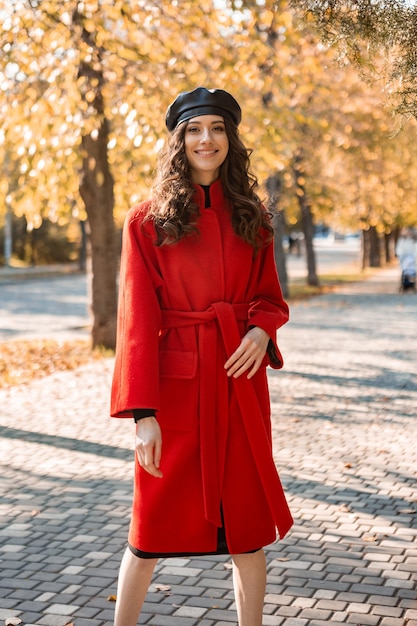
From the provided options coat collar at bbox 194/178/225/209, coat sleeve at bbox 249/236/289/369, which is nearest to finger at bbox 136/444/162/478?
coat sleeve at bbox 249/236/289/369

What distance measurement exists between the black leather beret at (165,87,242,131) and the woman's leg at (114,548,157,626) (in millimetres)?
1513

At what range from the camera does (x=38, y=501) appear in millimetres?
6336

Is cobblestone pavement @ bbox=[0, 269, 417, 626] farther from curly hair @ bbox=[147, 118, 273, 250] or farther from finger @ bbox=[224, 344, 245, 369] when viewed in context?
curly hair @ bbox=[147, 118, 273, 250]

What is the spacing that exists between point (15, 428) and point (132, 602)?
564 centimetres

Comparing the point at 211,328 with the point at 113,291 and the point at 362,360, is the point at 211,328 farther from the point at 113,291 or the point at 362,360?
the point at 113,291

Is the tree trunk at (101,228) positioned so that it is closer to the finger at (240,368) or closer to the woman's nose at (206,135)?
the woman's nose at (206,135)

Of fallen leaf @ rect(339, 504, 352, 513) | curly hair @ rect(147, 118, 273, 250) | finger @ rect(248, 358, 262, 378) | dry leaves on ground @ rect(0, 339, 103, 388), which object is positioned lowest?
dry leaves on ground @ rect(0, 339, 103, 388)

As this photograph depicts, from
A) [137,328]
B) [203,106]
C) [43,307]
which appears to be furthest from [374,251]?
[137,328]

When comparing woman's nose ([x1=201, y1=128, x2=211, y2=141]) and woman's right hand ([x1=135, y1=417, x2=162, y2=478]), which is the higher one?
woman's nose ([x1=201, y1=128, x2=211, y2=141])

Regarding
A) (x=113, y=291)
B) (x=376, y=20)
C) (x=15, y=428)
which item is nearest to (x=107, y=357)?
(x=113, y=291)

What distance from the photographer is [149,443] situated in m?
3.25

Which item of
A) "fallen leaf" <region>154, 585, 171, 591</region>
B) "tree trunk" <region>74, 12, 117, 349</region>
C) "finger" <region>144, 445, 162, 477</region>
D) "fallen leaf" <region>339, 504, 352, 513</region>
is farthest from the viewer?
"tree trunk" <region>74, 12, 117, 349</region>

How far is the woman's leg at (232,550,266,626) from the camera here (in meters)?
3.45

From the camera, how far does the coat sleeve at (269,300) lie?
11.5 feet
